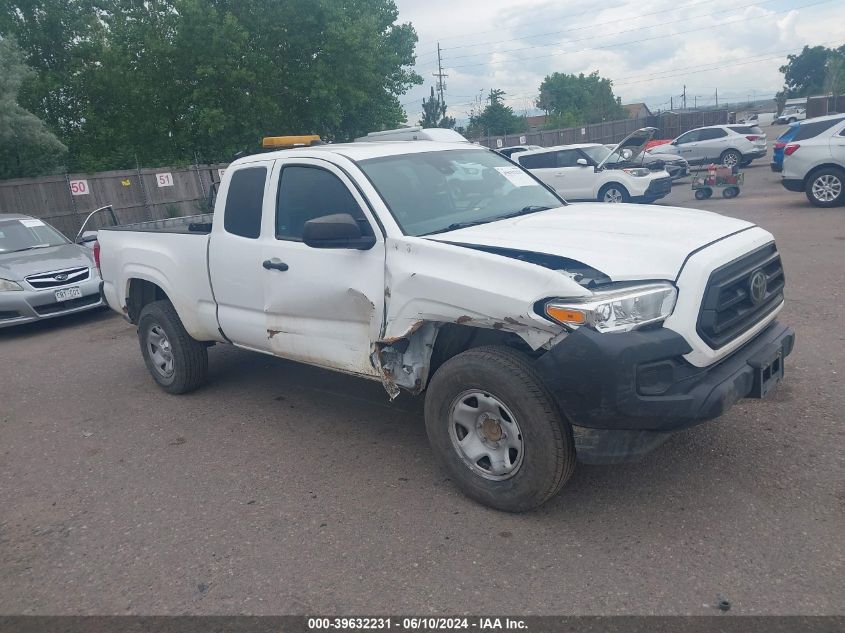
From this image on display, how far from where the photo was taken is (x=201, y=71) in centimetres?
2539

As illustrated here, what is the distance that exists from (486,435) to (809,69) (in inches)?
4392

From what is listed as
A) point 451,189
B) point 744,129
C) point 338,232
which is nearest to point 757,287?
point 451,189

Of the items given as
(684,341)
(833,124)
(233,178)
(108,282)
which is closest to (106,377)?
(108,282)

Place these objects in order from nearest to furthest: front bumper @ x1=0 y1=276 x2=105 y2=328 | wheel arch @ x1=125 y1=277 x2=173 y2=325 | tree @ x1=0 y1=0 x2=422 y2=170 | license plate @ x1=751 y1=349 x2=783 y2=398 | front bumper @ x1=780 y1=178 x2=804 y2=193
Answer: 1. license plate @ x1=751 y1=349 x2=783 y2=398
2. wheel arch @ x1=125 y1=277 x2=173 y2=325
3. front bumper @ x1=0 y1=276 x2=105 y2=328
4. front bumper @ x1=780 y1=178 x2=804 y2=193
5. tree @ x1=0 y1=0 x2=422 y2=170

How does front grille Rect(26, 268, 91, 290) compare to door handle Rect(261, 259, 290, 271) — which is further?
front grille Rect(26, 268, 91, 290)

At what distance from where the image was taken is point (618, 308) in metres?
3.24

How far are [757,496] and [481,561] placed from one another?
1496 mm

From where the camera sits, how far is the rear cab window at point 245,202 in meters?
5.04

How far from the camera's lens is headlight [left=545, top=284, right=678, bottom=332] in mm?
3212

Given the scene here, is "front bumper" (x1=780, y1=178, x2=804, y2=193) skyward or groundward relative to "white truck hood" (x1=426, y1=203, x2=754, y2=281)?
groundward

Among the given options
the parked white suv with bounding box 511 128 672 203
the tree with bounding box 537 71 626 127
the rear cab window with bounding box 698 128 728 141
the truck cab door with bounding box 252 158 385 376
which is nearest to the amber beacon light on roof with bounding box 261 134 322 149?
the truck cab door with bounding box 252 158 385 376

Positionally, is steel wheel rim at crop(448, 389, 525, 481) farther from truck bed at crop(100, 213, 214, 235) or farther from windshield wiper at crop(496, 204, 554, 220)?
truck bed at crop(100, 213, 214, 235)

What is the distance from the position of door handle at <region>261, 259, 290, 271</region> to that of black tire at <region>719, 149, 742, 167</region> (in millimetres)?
22576

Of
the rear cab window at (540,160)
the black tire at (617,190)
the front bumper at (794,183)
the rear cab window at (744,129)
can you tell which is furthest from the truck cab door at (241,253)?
the rear cab window at (744,129)
